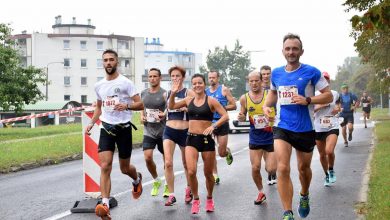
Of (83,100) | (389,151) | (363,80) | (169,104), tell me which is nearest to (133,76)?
(83,100)

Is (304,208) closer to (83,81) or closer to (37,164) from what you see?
(37,164)

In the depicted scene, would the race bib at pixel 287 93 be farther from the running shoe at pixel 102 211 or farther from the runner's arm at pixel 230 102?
the runner's arm at pixel 230 102

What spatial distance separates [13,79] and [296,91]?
32.6 meters

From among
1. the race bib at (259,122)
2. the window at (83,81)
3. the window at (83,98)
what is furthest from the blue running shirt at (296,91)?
the window at (83,81)

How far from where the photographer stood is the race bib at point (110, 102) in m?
9.04

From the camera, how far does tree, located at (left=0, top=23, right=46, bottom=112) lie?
3788 cm

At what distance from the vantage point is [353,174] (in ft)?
45.4

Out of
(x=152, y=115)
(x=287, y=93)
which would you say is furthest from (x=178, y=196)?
(x=287, y=93)

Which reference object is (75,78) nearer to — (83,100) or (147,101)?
(83,100)

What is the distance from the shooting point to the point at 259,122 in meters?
10.7

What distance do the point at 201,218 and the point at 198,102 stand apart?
1622mm

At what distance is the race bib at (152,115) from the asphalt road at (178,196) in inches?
48.5

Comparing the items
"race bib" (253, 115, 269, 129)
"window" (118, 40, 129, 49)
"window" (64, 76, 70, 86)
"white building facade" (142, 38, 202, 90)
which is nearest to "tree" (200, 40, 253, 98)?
"window" (118, 40, 129, 49)

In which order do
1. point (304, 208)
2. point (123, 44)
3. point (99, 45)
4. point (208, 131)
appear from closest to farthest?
point (304, 208), point (208, 131), point (99, 45), point (123, 44)
